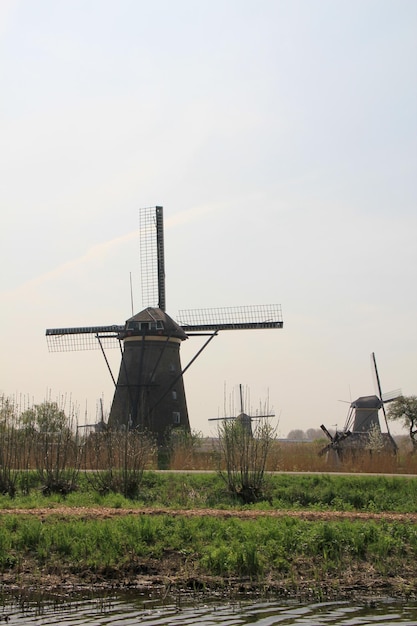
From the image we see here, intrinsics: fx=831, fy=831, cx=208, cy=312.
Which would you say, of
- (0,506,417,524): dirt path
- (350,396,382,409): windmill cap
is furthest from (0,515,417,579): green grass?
(350,396,382,409): windmill cap

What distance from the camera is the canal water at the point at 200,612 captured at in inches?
376

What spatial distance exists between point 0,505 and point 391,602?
1072 centimetres

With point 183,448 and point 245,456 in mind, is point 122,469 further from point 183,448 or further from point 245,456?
point 183,448

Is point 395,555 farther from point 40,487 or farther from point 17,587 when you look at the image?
point 40,487

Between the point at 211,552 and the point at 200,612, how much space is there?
2.51 m

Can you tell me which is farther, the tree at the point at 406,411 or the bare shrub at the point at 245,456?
the tree at the point at 406,411

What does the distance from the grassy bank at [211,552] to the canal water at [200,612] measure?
848 millimetres

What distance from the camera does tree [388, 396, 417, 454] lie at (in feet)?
189

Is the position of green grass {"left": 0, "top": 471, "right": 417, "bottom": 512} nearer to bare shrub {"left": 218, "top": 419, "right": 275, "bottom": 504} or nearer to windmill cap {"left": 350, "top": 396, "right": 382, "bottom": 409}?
bare shrub {"left": 218, "top": 419, "right": 275, "bottom": 504}

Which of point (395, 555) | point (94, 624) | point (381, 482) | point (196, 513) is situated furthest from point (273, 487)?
point (94, 624)

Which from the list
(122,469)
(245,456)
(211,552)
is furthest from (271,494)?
(211,552)

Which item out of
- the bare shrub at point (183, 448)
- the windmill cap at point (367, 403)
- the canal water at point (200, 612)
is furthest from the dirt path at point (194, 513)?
the windmill cap at point (367, 403)

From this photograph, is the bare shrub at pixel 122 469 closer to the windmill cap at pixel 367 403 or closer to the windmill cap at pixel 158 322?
the windmill cap at pixel 158 322

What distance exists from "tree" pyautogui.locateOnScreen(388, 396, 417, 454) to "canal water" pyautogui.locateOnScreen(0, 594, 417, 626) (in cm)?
4817
